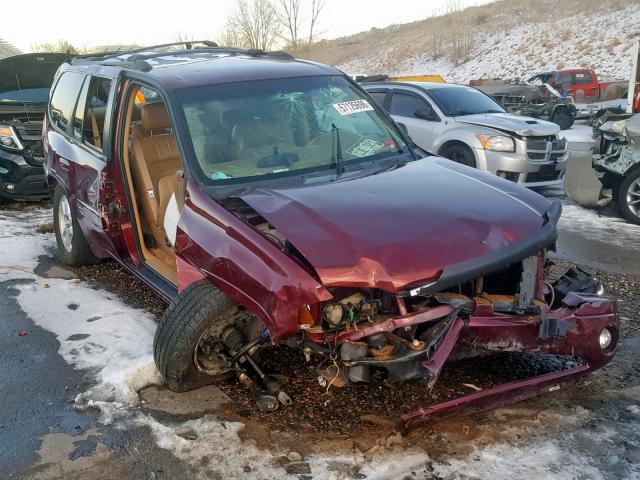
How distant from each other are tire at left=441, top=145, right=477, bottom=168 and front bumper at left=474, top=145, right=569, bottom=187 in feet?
0.44

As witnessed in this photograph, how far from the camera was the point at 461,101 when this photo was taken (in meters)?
9.95

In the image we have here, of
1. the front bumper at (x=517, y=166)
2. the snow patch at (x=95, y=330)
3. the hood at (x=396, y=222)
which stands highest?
the hood at (x=396, y=222)

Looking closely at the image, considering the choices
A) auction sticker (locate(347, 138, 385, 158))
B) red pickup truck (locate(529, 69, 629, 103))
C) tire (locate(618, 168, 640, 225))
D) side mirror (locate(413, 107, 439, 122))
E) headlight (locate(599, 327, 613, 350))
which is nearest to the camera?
headlight (locate(599, 327, 613, 350))

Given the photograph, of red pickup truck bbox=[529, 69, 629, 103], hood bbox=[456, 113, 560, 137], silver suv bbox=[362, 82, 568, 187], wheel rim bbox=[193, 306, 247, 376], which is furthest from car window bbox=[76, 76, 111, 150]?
red pickup truck bbox=[529, 69, 629, 103]

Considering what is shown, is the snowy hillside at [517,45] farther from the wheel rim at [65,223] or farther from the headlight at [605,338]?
the headlight at [605,338]

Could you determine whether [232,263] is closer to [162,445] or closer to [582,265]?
[162,445]

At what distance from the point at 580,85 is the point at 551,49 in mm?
17187

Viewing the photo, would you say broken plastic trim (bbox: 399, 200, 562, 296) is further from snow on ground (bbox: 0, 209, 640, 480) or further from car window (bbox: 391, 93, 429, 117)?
car window (bbox: 391, 93, 429, 117)

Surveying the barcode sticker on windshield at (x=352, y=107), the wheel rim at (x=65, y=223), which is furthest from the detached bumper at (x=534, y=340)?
the wheel rim at (x=65, y=223)

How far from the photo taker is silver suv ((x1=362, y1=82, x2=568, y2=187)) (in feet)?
29.2

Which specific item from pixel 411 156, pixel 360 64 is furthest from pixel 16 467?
pixel 360 64

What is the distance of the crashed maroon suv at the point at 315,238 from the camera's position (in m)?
2.81

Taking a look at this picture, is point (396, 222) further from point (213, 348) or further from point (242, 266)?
point (213, 348)

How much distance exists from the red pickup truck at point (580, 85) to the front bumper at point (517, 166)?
587 inches
